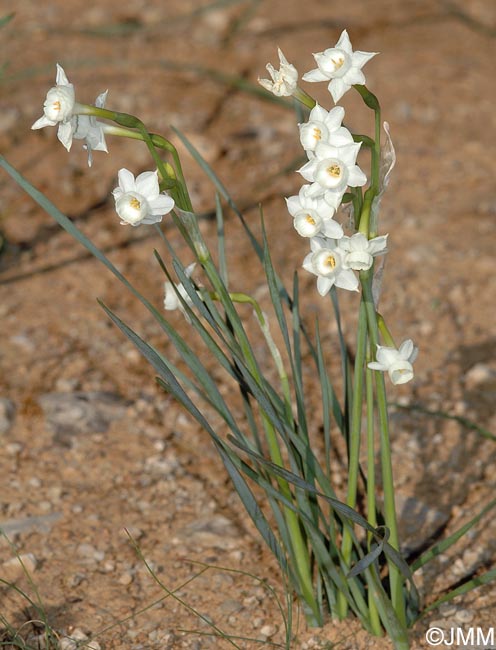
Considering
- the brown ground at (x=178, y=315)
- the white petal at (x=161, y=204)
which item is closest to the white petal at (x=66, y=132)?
the white petal at (x=161, y=204)

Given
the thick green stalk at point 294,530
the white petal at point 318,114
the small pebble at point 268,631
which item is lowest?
the small pebble at point 268,631

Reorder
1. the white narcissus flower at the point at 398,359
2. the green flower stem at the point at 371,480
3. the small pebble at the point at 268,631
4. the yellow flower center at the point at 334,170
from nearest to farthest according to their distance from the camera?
the yellow flower center at the point at 334,170
the white narcissus flower at the point at 398,359
the green flower stem at the point at 371,480
the small pebble at the point at 268,631

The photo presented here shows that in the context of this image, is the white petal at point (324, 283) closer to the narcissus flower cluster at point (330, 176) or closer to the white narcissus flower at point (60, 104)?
the narcissus flower cluster at point (330, 176)

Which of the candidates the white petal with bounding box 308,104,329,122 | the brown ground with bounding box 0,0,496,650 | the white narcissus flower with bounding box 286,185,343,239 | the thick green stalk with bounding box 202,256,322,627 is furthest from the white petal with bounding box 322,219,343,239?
the brown ground with bounding box 0,0,496,650

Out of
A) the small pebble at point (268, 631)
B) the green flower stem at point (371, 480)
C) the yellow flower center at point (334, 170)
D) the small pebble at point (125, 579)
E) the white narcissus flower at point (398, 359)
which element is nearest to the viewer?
the yellow flower center at point (334, 170)

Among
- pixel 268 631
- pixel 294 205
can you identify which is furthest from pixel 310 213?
pixel 268 631

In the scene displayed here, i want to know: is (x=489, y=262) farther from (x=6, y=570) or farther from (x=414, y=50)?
(x=6, y=570)

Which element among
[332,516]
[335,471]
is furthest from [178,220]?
[335,471]

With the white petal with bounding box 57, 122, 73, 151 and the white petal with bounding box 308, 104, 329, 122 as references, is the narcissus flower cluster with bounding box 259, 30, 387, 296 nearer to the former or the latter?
the white petal with bounding box 308, 104, 329, 122
